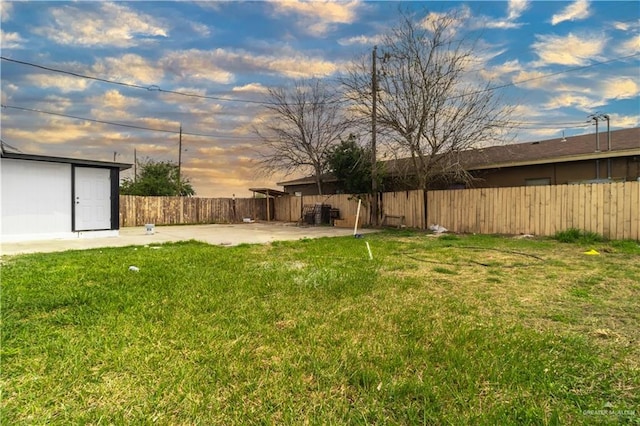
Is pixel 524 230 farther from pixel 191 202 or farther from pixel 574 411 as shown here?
pixel 191 202

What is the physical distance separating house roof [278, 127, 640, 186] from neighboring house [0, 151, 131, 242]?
10835 millimetres

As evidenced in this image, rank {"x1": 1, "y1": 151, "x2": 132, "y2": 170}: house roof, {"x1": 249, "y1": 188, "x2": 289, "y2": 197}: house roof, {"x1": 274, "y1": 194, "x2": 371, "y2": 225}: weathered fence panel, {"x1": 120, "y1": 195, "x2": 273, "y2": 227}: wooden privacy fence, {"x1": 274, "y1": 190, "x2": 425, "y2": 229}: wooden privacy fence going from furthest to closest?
{"x1": 249, "y1": 188, "x2": 289, "y2": 197}: house roof < {"x1": 120, "y1": 195, "x2": 273, "y2": 227}: wooden privacy fence < {"x1": 274, "y1": 194, "x2": 371, "y2": 225}: weathered fence panel < {"x1": 274, "y1": 190, "x2": 425, "y2": 229}: wooden privacy fence < {"x1": 1, "y1": 151, "x2": 132, "y2": 170}: house roof

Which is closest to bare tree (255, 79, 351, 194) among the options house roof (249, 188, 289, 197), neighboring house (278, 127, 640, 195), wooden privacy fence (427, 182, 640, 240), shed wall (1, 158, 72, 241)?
house roof (249, 188, 289, 197)

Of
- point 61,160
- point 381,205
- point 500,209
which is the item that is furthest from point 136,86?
point 500,209

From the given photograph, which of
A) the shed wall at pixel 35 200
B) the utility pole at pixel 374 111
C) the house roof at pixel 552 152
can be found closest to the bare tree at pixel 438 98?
the utility pole at pixel 374 111

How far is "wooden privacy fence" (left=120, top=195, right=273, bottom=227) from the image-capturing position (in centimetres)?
1742

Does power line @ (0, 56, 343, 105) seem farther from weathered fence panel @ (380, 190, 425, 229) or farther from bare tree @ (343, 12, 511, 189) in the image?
weathered fence panel @ (380, 190, 425, 229)

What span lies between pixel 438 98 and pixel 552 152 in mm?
4663

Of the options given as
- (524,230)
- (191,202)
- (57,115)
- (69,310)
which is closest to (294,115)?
(191,202)

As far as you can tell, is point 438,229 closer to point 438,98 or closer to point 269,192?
point 438,98

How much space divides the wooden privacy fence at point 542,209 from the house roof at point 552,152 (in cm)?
217

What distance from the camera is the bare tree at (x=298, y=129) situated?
20719 mm

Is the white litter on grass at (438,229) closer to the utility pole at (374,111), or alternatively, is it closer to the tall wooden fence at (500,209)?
the tall wooden fence at (500,209)

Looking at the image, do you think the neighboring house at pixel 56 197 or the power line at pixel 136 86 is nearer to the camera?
the neighboring house at pixel 56 197
